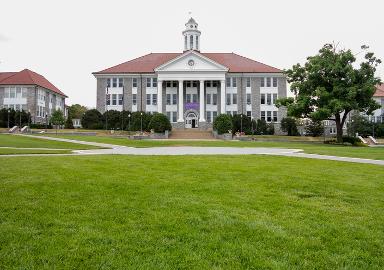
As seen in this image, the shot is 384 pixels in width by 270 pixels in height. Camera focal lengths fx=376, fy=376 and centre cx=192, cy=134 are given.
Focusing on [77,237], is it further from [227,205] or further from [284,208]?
[284,208]

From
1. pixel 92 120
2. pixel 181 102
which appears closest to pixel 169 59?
pixel 181 102

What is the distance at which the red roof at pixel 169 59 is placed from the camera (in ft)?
220

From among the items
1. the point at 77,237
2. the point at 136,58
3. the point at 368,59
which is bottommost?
the point at 77,237

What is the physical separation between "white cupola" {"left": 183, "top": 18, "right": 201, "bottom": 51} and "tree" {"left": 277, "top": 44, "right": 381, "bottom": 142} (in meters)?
29.3

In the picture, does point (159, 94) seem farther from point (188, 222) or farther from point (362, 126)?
point (188, 222)

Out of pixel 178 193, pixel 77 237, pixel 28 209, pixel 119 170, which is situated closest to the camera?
pixel 77 237

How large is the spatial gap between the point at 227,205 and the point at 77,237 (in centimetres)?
291

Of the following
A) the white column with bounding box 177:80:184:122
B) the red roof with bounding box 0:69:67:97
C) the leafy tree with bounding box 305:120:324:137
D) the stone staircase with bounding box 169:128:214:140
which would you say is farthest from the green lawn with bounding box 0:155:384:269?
the red roof with bounding box 0:69:67:97

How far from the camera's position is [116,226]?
219 inches

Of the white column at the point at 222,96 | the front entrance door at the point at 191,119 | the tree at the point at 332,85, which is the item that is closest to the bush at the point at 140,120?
the front entrance door at the point at 191,119

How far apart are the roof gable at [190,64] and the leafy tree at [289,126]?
13.3m

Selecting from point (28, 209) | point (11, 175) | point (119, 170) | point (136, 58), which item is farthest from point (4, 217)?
point (136, 58)

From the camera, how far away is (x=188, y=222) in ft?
19.1

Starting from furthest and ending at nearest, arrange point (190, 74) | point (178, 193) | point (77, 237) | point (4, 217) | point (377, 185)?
point (190, 74), point (377, 185), point (178, 193), point (4, 217), point (77, 237)
